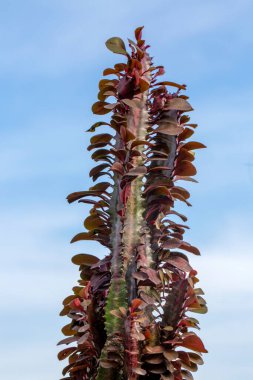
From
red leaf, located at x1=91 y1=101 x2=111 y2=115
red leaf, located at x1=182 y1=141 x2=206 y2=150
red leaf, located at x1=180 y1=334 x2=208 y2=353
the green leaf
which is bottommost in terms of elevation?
red leaf, located at x1=180 y1=334 x2=208 y2=353

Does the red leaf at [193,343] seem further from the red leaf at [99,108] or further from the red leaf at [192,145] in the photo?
the red leaf at [99,108]

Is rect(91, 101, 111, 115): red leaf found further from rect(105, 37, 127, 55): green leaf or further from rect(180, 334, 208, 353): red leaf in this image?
rect(180, 334, 208, 353): red leaf

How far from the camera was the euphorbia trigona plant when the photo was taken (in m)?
5.00

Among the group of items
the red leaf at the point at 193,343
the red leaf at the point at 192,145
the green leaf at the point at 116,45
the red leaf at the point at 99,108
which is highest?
the green leaf at the point at 116,45

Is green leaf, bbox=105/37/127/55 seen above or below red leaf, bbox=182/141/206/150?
above

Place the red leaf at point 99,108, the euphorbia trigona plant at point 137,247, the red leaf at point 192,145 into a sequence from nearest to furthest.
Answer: the euphorbia trigona plant at point 137,247 → the red leaf at point 192,145 → the red leaf at point 99,108

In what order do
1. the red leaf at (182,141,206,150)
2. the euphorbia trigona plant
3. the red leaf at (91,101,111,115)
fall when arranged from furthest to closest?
the red leaf at (91,101,111,115), the red leaf at (182,141,206,150), the euphorbia trigona plant

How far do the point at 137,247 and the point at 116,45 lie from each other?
1.80 meters

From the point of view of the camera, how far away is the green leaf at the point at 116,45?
5.89 meters

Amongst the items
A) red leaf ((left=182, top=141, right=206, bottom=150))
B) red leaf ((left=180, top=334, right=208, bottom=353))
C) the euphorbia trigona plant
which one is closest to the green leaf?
the euphorbia trigona plant

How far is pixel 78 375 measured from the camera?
5402 millimetres

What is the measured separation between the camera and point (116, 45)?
5.91 meters

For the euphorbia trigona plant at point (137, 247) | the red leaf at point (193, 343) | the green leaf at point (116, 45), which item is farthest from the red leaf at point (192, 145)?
the red leaf at point (193, 343)

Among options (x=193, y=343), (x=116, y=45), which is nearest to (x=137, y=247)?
(x=193, y=343)
